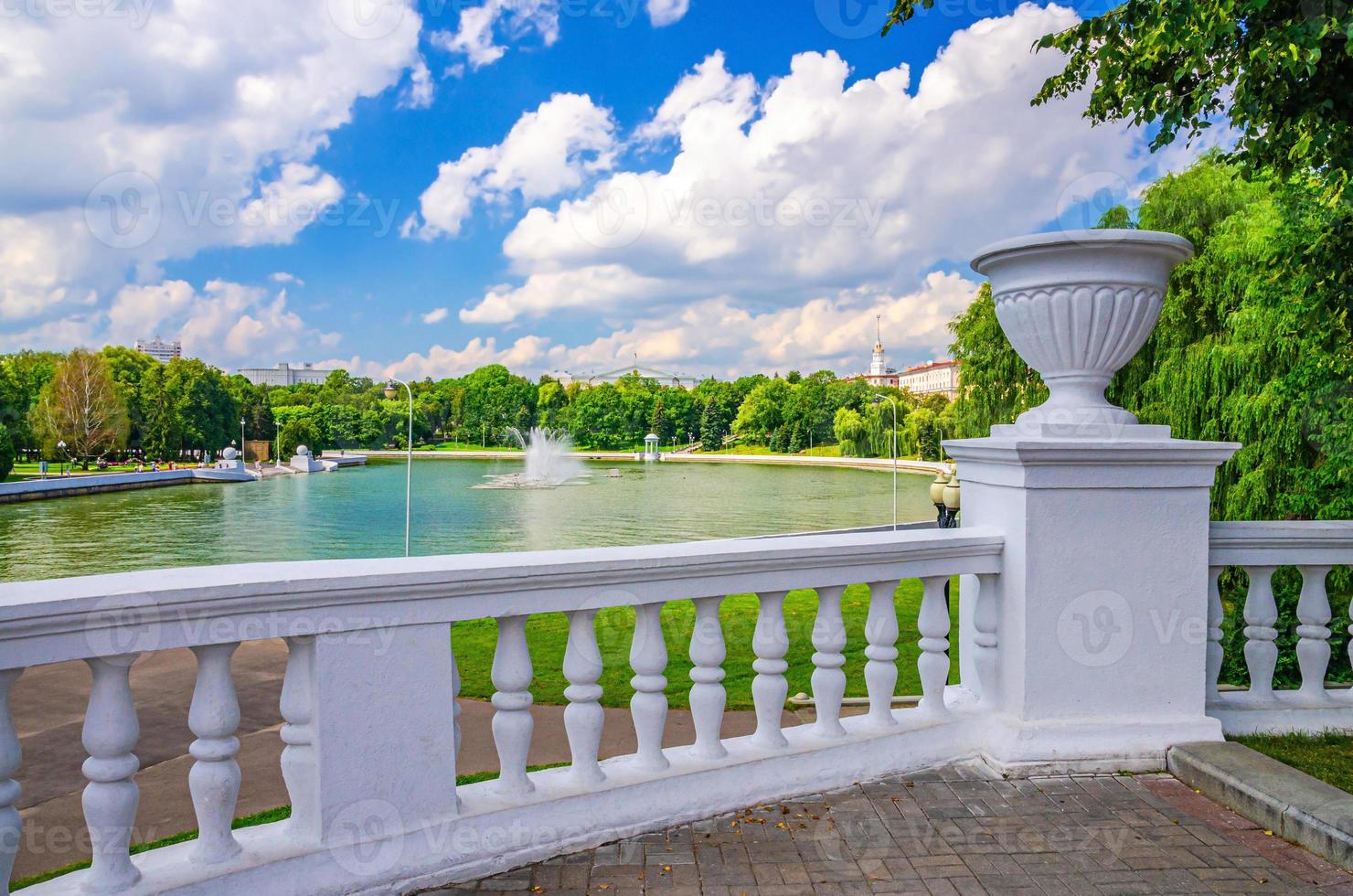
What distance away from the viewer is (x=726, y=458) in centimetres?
10731

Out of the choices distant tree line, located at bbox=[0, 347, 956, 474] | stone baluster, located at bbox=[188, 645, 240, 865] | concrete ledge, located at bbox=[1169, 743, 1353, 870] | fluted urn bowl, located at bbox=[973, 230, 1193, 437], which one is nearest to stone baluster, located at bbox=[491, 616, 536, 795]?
stone baluster, located at bbox=[188, 645, 240, 865]

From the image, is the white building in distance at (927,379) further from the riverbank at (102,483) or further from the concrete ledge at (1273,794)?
the concrete ledge at (1273,794)

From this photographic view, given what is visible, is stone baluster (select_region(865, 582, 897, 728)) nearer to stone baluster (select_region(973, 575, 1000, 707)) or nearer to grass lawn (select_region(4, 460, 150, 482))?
stone baluster (select_region(973, 575, 1000, 707))

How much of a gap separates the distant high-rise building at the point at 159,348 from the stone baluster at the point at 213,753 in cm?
9756

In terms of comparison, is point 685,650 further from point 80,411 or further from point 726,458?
point 726,458

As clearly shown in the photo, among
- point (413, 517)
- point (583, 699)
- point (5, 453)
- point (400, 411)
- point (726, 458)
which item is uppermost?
point (400, 411)

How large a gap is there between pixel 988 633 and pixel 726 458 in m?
104

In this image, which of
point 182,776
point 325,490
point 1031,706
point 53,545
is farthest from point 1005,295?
point 325,490

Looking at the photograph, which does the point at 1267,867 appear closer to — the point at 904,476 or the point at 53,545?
the point at 53,545

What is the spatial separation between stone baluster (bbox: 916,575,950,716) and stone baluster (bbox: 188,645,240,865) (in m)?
2.37

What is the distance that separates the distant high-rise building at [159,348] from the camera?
87.4m

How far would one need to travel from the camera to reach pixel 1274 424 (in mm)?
13562

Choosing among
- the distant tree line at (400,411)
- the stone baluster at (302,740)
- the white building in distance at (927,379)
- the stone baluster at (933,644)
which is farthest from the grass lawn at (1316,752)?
the white building in distance at (927,379)

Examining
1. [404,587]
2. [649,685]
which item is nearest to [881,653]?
[649,685]
